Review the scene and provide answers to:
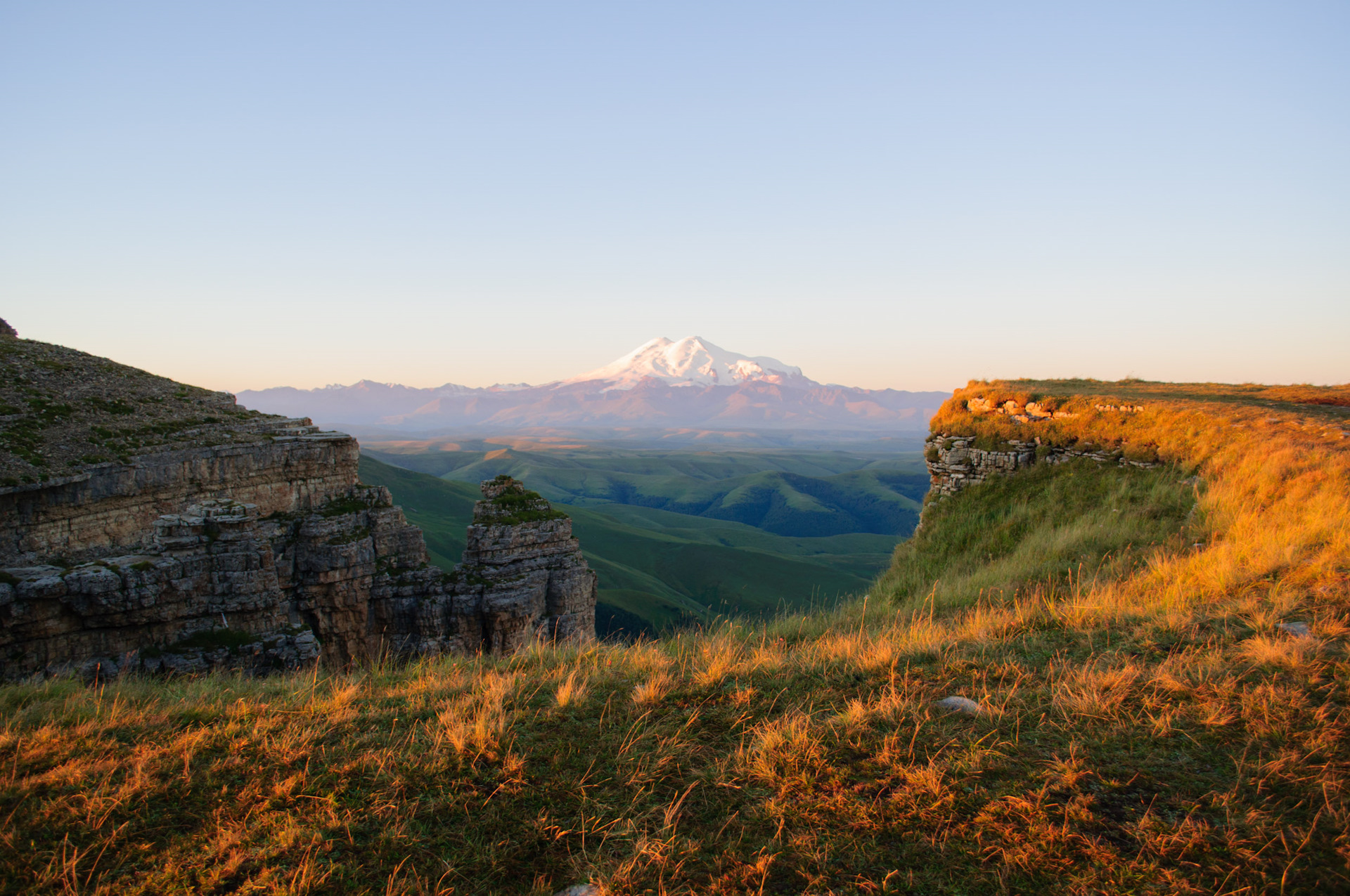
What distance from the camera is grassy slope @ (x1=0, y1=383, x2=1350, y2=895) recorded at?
373 centimetres

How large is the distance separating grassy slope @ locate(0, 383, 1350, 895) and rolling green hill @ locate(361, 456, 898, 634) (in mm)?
49012

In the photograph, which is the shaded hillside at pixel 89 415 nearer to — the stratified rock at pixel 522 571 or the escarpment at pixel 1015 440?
the stratified rock at pixel 522 571

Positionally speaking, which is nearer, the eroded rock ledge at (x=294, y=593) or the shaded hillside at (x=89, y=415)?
the eroded rock ledge at (x=294, y=593)

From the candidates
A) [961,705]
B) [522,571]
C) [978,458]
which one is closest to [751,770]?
[961,705]

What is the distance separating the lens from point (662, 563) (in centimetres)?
9281

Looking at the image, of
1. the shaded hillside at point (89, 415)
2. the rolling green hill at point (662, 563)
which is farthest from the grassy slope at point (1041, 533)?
the rolling green hill at point (662, 563)

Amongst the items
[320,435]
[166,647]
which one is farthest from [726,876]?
[320,435]

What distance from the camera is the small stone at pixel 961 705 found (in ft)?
18.1

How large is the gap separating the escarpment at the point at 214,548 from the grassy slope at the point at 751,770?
877 cm

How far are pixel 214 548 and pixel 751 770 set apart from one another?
57.7ft

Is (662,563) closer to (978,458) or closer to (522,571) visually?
(522,571)

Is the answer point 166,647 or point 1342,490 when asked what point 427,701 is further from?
point 1342,490

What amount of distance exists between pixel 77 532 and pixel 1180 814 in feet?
83.6

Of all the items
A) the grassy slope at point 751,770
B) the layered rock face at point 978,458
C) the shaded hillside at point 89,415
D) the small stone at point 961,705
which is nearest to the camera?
the grassy slope at point 751,770
